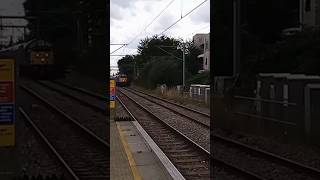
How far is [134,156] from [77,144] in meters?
2.01

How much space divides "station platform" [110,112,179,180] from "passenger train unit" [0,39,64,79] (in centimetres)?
240

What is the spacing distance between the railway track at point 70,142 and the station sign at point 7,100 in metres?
2.95

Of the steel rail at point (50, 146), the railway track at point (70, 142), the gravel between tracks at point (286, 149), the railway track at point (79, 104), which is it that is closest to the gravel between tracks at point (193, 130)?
the gravel between tracks at point (286, 149)

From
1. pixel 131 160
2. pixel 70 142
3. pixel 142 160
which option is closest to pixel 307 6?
pixel 70 142

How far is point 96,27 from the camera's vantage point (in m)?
14.0

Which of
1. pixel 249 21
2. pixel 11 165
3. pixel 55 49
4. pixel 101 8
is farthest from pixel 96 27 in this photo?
pixel 249 21

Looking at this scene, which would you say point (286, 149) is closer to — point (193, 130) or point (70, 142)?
point (70, 142)

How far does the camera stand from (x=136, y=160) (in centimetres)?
1095

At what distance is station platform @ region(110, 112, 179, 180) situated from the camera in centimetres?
929

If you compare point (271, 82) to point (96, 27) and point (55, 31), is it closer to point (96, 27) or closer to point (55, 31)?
point (96, 27)

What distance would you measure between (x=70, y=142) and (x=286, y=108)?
588cm

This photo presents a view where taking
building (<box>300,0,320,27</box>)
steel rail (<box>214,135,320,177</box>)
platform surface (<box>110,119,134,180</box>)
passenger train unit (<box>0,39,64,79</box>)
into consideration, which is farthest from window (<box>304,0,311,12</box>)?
passenger train unit (<box>0,39,64,79</box>)

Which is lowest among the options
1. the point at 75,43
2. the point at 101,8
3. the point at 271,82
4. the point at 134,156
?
the point at 134,156

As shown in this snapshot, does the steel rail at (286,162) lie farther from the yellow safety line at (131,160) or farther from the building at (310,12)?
the building at (310,12)
